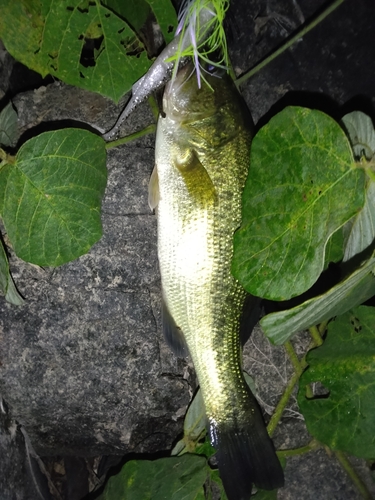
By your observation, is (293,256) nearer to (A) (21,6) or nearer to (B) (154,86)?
(B) (154,86)

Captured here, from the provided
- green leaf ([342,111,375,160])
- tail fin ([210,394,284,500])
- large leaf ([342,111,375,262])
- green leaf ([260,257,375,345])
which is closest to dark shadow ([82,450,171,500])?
tail fin ([210,394,284,500])

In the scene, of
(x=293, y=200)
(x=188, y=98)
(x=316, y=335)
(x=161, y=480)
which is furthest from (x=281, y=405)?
(x=188, y=98)

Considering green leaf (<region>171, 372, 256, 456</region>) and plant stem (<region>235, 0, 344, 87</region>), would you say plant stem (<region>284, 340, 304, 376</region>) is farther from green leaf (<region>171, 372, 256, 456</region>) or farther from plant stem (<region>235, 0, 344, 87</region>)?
plant stem (<region>235, 0, 344, 87</region>)

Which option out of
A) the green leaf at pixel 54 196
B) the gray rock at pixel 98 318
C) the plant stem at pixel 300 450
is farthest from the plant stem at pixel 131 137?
the plant stem at pixel 300 450

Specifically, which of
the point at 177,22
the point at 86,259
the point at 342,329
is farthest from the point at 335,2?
the point at 86,259

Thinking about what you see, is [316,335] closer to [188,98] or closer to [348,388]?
[348,388]

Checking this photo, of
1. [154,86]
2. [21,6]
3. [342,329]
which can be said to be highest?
[21,6]
